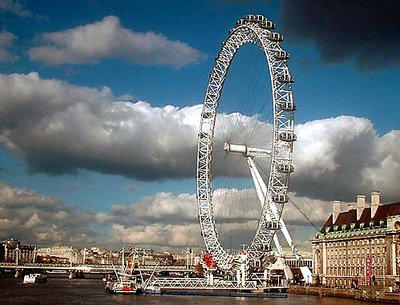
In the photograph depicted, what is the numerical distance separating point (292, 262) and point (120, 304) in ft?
251

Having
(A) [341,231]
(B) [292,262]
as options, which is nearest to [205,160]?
(A) [341,231]

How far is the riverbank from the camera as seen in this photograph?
49906 millimetres

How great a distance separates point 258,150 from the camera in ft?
185

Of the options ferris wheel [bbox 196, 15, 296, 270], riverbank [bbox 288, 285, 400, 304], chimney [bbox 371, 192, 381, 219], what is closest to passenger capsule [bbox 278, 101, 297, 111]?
ferris wheel [bbox 196, 15, 296, 270]

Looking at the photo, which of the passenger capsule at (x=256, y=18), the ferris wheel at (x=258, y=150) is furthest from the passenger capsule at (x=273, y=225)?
the passenger capsule at (x=256, y=18)

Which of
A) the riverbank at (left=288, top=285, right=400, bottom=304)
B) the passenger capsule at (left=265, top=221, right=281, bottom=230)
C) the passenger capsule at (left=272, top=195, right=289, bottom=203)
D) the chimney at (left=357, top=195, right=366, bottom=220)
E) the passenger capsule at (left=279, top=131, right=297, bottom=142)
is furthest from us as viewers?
the chimney at (left=357, top=195, right=366, bottom=220)

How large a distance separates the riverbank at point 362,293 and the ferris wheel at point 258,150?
765 centimetres

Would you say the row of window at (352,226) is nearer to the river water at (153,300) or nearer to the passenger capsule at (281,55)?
the river water at (153,300)

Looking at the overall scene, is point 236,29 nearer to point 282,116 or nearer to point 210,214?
point 282,116

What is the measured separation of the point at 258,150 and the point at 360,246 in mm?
18965

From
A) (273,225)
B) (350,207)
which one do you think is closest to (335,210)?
(350,207)

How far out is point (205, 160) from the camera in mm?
60156

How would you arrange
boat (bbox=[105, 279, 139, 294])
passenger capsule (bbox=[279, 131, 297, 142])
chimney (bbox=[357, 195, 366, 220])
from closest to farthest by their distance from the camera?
1. passenger capsule (bbox=[279, 131, 297, 142])
2. boat (bbox=[105, 279, 139, 294])
3. chimney (bbox=[357, 195, 366, 220])

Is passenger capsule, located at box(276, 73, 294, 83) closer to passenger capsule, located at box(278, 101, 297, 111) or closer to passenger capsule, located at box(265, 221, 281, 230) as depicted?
passenger capsule, located at box(278, 101, 297, 111)
